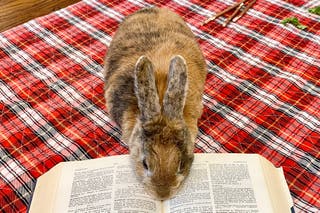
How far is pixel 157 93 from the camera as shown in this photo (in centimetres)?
97

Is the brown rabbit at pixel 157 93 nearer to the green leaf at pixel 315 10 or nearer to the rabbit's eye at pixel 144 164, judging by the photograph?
the rabbit's eye at pixel 144 164

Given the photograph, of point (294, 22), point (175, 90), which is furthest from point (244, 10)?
point (175, 90)

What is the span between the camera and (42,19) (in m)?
1.80

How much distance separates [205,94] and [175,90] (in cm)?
51

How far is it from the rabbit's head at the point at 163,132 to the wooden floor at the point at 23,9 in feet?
4.36

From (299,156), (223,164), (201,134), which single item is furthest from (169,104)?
(299,156)

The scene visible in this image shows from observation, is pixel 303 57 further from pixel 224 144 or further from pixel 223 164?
pixel 223 164

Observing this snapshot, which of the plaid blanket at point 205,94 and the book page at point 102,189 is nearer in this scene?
the book page at point 102,189

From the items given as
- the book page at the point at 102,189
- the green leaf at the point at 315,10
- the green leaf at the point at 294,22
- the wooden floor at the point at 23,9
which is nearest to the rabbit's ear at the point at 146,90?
the book page at the point at 102,189

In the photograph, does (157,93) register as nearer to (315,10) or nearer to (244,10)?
(244,10)

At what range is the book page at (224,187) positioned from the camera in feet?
3.25

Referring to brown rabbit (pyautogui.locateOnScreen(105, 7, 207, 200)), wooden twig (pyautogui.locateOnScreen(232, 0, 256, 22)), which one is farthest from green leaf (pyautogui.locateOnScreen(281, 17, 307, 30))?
brown rabbit (pyautogui.locateOnScreen(105, 7, 207, 200))

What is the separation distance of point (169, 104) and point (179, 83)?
0.06 metres

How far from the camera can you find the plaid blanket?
4.04ft
